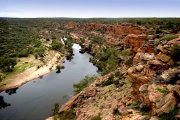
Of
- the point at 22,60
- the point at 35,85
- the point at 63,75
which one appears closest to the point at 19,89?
the point at 35,85

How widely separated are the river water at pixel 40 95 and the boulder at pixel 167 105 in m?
25.9

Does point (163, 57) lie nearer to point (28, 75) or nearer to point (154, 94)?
point (154, 94)

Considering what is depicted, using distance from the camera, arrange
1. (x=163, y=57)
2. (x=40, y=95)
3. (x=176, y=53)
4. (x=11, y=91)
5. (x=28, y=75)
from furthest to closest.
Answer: (x=28, y=75) < (x=11, y=91) < (x=40, y=95) < (x=163, y=57) < (x=176, y=53)

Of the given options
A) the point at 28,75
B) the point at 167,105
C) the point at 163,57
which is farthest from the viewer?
the point at 28,75

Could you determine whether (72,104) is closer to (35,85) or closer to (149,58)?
(149,58)

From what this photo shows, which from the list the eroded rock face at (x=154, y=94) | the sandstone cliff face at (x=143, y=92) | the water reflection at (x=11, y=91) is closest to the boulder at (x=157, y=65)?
the sandstone cliff face at (x=143, y=92)

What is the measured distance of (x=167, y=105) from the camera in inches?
438

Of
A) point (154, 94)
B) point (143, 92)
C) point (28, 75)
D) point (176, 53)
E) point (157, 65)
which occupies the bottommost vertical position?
point (28, 75)

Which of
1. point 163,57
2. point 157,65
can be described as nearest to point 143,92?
point 157,65

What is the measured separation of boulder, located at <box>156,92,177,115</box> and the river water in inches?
1021

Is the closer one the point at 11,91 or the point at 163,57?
the point at 163,57

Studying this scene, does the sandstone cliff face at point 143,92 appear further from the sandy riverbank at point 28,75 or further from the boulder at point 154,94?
the sandy riverbank at point 28,75

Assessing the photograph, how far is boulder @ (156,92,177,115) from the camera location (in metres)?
11.0

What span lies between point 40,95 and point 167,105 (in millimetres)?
35078
